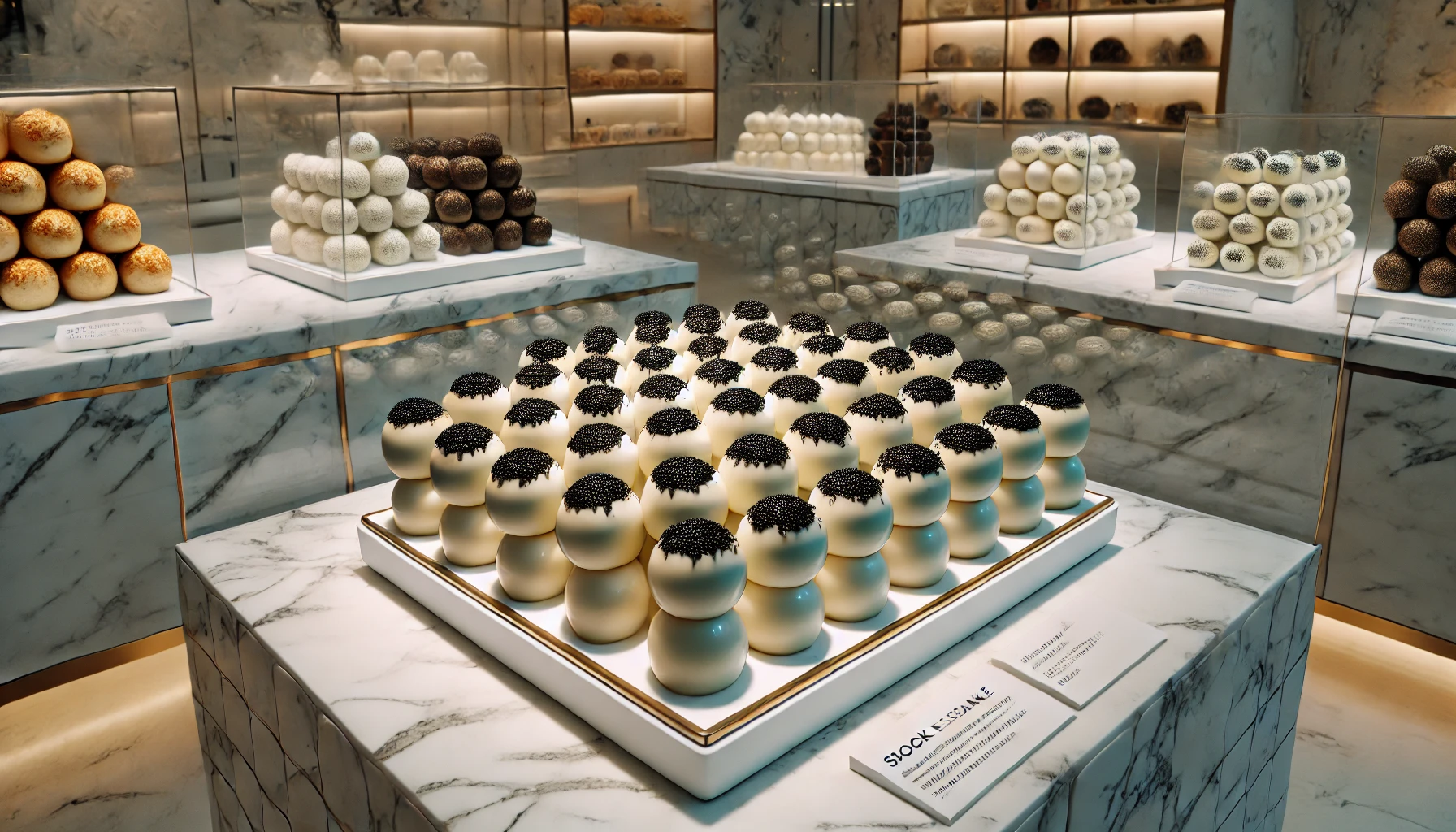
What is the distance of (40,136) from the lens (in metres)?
1.93

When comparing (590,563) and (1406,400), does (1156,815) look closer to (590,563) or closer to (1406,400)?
(590,563)

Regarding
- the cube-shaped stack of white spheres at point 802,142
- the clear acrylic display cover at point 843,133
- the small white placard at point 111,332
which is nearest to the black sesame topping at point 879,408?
the small white placard at point 111,332

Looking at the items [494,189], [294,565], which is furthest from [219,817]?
[494,189]

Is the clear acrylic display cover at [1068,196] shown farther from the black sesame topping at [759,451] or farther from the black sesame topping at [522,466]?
the black sesame topping at [522,466]

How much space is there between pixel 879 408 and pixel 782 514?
32 cm

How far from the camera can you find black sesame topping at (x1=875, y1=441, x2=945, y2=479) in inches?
41.7

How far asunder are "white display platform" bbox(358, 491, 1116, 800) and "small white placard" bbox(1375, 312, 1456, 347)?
3.73 feet

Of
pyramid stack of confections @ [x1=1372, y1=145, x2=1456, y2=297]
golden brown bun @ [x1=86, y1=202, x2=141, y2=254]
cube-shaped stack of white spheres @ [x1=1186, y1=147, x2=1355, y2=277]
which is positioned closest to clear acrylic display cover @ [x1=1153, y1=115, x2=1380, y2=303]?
cube-shaped stack of white spheres @ [x1=1186, y1=147, x2=1355, y2=277]

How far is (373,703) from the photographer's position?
1.01 metres

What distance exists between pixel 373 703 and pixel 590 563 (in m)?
0.27

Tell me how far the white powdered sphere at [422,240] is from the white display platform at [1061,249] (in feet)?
4.81

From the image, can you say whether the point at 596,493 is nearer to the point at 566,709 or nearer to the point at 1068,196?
the point at 566,709

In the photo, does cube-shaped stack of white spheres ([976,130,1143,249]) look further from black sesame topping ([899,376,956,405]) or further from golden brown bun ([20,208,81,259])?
golden brown bun ([20,208,81,259])

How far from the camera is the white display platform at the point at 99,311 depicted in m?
1.88
